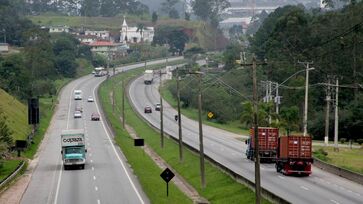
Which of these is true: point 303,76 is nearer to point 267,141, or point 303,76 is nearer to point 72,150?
point 267,141

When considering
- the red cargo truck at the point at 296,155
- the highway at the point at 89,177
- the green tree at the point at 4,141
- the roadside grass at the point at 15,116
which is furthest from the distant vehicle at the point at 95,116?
the red cargo truck at the point at 296,155

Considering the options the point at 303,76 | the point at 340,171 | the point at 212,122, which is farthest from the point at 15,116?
the point at 340,171

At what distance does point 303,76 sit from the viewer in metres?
126

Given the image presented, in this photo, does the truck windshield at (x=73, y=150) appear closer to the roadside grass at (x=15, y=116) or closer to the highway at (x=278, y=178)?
the highway at (x=278, y=178)

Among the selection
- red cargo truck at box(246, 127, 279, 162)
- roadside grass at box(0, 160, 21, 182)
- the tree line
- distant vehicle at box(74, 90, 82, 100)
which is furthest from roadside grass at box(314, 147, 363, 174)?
distant vehicle at box(74, 90, 82, 100)

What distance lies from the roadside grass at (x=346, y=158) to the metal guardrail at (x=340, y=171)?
1584mm

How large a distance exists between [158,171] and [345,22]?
2730 inches

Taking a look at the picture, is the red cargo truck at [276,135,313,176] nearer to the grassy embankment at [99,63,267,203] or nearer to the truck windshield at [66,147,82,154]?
the grassy embankment at [99,63,267,203]

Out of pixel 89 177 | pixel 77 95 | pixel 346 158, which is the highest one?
pixel 89 177

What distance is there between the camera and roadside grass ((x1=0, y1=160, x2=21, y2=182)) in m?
61.7

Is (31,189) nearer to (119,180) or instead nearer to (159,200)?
(119,180)

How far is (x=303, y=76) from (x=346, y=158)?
51.4 m

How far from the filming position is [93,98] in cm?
15562

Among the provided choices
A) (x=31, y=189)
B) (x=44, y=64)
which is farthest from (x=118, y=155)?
(x=44, y=64)
